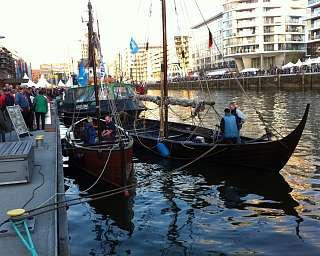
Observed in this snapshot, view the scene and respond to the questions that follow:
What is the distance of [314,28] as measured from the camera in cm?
10119

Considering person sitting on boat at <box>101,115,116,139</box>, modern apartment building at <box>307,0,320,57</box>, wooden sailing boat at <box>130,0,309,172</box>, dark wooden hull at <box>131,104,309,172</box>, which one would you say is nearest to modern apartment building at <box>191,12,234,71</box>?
modern apartment building at <box>307,0,320,57</box>

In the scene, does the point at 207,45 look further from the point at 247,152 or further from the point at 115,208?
the point at 115,208

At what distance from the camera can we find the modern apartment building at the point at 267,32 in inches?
4867

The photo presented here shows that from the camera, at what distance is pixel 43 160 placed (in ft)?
41.0

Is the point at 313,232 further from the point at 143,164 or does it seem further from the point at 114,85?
the point at 114,85

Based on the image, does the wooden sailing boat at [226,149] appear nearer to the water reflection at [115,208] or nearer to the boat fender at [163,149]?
the boat fender at [163,149]

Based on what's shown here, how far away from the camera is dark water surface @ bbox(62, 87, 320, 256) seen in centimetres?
942

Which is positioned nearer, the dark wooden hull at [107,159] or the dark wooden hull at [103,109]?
the dark wooden hull at [107,159]

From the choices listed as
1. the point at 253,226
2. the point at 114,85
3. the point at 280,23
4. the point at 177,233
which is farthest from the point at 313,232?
the point at 280,23

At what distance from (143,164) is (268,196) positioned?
6381 millimetres

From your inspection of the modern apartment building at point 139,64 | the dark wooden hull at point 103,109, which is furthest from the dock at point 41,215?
the dark wooden hull at point 103,109

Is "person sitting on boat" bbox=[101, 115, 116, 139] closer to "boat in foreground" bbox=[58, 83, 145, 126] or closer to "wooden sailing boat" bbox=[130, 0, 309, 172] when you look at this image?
"wooden sailing boat" bbox=[130, 0, 309, 172]

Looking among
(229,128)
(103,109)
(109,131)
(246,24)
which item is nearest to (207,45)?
(246,24)

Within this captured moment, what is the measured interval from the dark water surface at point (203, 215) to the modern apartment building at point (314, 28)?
89335 mm
